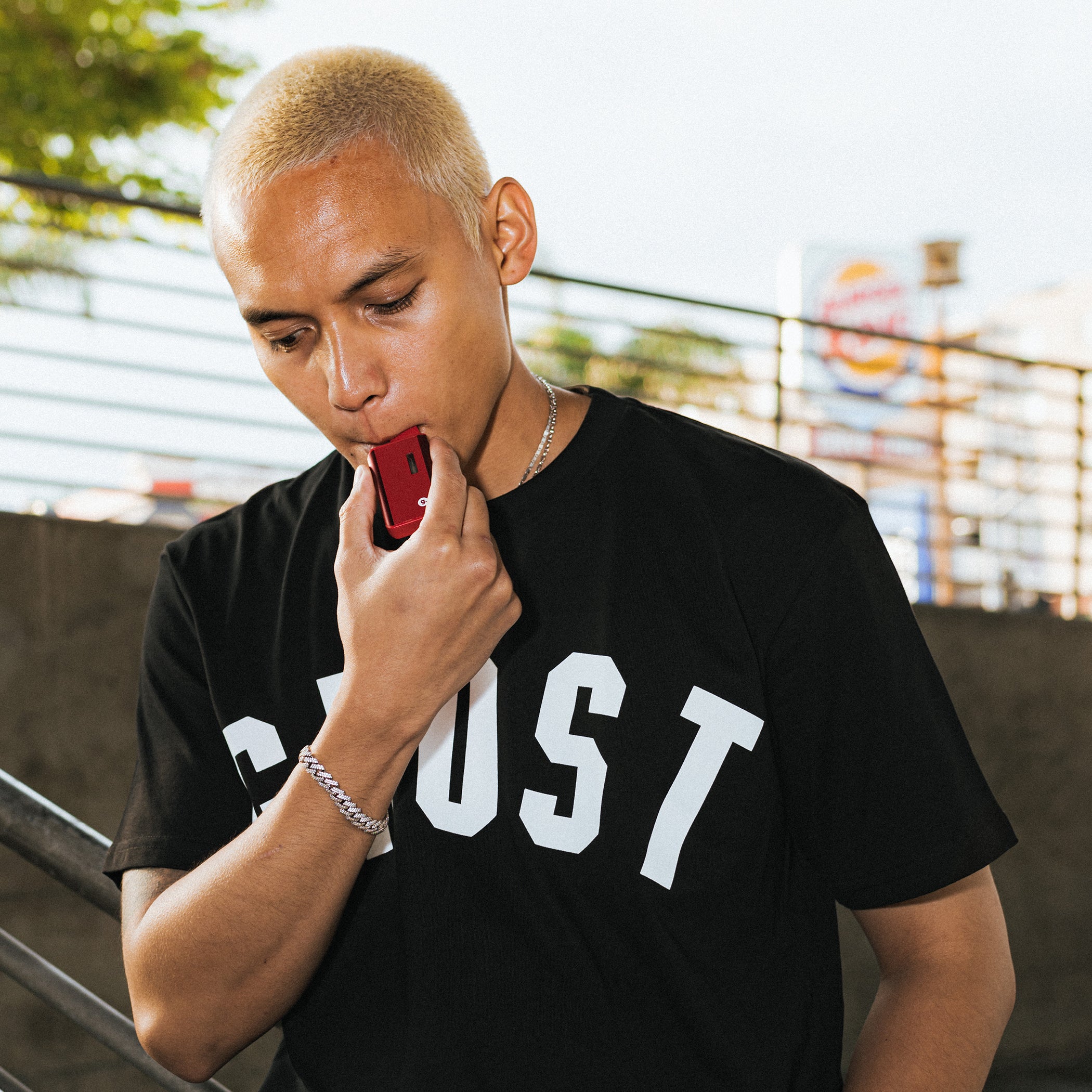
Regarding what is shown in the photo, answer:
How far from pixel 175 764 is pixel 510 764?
1.76 feet

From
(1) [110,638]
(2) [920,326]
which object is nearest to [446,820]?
(1) [110,638]

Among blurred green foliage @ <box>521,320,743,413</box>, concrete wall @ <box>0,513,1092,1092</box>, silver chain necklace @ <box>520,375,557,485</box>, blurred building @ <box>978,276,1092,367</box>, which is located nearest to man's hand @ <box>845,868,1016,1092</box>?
silver chain necklace @ <box>520,375,557,485</box>

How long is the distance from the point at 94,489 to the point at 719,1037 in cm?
378

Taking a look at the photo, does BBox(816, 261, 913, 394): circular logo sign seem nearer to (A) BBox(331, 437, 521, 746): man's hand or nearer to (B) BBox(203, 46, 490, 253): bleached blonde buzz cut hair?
(B) BBox(203, 46, 490, 253): bleached blonde buzz cut hair

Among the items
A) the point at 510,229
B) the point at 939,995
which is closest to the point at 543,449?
the point at 510,229

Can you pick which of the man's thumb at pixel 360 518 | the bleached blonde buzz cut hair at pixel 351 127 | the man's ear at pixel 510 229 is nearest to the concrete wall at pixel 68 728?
the bleached blonde buzz cut hair at pixel 351 127

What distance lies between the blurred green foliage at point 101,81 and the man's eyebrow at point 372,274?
31.5 ft

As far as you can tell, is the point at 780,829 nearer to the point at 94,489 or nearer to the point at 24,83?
the point at 94,489

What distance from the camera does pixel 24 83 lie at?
9.77 metres

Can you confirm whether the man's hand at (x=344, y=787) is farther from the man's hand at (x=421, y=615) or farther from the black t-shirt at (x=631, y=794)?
the black t-shirt at (x=631, y=794)

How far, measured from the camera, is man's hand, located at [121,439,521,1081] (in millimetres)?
1475

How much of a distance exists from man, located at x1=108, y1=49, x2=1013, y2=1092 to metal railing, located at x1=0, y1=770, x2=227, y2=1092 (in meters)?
0.03

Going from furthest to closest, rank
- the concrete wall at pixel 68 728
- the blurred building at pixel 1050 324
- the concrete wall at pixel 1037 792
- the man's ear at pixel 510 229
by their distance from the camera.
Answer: the blurred building at pixel 1050 324
the concrete wall at pixel 1037 792
the concrete wall at pixel 68 728
the man's ear at pixel 510 229

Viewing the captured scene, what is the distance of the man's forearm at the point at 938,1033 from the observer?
156cm
